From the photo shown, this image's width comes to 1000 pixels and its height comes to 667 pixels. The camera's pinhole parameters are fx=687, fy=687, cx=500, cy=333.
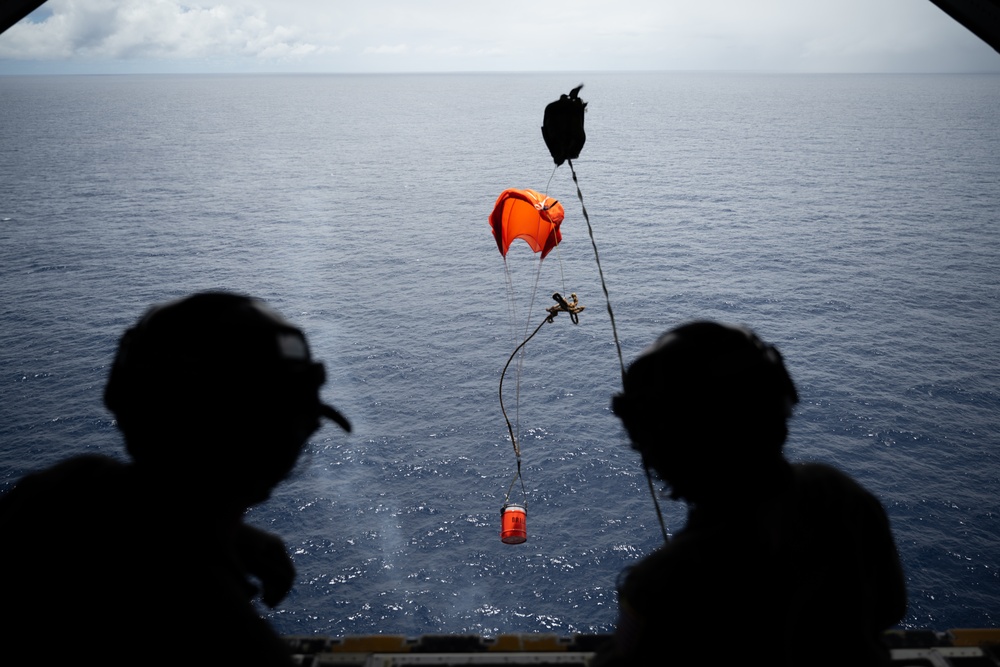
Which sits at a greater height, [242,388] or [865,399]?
[242,388]

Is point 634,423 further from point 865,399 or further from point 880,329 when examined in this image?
point 880,329

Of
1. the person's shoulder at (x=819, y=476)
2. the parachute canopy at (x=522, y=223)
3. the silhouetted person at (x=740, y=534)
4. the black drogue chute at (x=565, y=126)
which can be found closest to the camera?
the silhouetted person at (x=740, y=534)

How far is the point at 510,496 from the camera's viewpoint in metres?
39.8

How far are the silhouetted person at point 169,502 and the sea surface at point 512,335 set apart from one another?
0.43 ft

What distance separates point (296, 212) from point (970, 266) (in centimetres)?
8544

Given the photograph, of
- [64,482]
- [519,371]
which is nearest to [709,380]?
[64,482]

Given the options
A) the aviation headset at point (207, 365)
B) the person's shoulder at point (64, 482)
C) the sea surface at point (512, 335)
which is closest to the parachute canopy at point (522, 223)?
the sea surface at point (512, 335)

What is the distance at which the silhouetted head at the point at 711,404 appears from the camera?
2400 mm

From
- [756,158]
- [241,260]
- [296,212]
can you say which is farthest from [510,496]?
[756,158]

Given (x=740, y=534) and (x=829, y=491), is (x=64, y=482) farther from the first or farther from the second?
(x=829, y=491)

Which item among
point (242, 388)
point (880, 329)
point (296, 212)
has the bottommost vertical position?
point (880, 329)

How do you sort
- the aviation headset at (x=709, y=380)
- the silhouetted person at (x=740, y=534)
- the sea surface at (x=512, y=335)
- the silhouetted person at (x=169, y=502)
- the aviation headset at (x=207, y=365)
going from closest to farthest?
→ the silhouetted person at (x=169, y=502) → the aviation headset at (x=207, y=365) → the silhouetted person at (x=740, y=534) → the aviation headset at (x=709, y=380) → the sea surface at (x=512, y=335)

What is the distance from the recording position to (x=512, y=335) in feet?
197

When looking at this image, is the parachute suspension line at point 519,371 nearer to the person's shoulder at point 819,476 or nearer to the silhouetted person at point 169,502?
the person's shoulder at point 819,476
